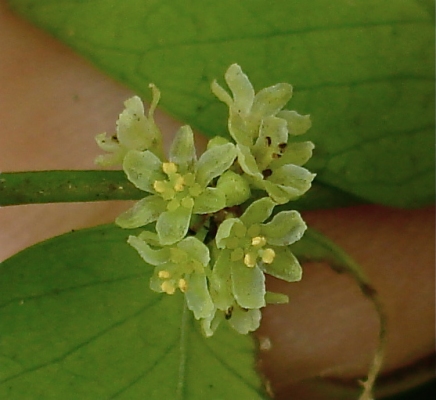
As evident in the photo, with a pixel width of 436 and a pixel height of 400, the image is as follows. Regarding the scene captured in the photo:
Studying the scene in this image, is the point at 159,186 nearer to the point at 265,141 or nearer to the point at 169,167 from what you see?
the point at 169,167

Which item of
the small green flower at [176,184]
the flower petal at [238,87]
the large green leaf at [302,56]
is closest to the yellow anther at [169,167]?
the small green flower at [176,184]

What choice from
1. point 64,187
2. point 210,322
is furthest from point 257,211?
point 64,187

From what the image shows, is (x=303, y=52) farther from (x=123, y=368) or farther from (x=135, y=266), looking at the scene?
(x=123, y=368)

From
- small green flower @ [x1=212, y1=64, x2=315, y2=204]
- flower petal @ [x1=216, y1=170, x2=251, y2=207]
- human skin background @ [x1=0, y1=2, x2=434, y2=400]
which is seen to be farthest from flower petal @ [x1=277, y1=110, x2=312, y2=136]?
human skin background @ [x1=0, y1=2, x2=434, y2=400]

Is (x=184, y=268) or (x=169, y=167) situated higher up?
(x=169, y=167)

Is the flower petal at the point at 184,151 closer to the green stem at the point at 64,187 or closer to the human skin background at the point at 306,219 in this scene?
the green stem at the point at 64,187
